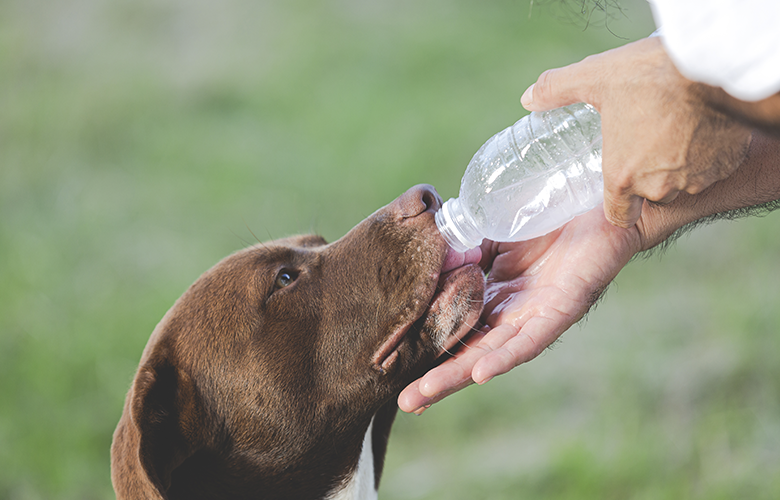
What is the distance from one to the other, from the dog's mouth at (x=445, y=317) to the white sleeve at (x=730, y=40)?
38.4 inches

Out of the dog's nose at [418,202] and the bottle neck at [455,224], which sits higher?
the dog's nose at [418,202]

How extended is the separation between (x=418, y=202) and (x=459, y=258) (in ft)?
0.73

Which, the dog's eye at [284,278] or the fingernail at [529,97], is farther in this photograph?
the dog's eye at [284,278]

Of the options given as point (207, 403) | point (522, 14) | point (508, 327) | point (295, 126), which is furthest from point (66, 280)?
point (522, 14)

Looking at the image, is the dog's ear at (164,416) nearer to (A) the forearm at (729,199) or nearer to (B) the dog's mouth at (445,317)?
(B) the dog's mouth at (445,317)

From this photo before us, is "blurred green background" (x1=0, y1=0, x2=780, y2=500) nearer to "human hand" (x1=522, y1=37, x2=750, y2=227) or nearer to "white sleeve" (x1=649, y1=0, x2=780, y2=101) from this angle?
"human hand" (x1=522, y1=37, x2=750, y2=227)

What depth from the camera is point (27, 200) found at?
602cm

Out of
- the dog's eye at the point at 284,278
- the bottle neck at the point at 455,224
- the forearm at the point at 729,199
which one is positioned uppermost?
the dog's eye at the point at 284,278

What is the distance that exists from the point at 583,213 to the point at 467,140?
421 centimetres

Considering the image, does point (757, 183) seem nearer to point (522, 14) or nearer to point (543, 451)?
point (543, 451)

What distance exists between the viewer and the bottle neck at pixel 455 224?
7.12 ft

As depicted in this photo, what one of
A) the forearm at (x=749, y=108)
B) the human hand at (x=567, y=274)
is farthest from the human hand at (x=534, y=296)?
the forearm at (x=749, y=108)

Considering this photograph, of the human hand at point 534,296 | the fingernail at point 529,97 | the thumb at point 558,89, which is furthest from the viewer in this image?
the human hand at point 534,296

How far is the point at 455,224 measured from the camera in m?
2.17
